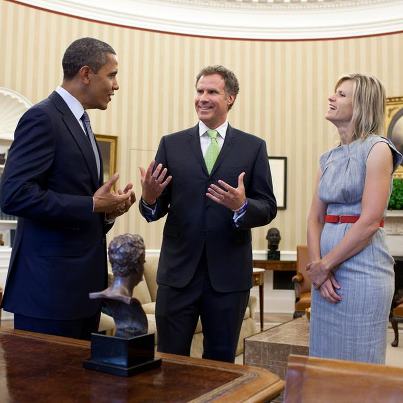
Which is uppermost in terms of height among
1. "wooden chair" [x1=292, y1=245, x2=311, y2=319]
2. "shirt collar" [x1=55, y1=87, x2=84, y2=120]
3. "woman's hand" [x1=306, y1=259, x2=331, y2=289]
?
"shirt collar" [x1=55, y1=87, x2=84, y2=120]

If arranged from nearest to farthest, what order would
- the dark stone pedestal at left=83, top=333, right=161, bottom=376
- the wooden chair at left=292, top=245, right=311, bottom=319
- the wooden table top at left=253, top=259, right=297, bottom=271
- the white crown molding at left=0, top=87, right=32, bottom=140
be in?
the dark stone pedestal at left=83, top=333, right=161, bottom=376
the wooden chair at left=292, top=245, right=311, bottom=319
the white crown molding at left=0, top=87, right=32, bottom=140
the wooden table top at left=253, top=259, right=297, bottom=271

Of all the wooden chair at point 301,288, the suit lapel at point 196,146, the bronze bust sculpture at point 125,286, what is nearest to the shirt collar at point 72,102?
the suit lapel at point 196,146

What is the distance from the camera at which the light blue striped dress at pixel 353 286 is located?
196cm

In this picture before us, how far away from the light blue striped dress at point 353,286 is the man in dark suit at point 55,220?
2.74 feet

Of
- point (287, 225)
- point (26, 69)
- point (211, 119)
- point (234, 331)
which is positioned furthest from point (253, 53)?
point (234, 331)

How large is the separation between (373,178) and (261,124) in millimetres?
6385

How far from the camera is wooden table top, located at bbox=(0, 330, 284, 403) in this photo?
3.47 feet

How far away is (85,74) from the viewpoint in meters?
2.08

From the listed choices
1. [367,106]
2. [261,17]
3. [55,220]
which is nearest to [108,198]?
[55,220]

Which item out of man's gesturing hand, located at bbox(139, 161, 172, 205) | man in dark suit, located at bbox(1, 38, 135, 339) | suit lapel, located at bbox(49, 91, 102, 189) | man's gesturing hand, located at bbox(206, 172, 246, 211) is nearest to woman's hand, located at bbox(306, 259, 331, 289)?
man's gesturing hand, located at bbox(206, 172, 246, 211)

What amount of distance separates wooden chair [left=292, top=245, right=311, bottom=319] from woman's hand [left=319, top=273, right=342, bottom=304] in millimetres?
3874

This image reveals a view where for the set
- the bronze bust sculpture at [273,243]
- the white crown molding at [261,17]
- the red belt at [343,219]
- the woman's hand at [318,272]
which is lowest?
the bronze bust sculpture at [273,243]

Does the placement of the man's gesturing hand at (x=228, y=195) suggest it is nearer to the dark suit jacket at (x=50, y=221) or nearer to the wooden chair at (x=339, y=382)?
the dark suit jacket at (x=50, y=221)

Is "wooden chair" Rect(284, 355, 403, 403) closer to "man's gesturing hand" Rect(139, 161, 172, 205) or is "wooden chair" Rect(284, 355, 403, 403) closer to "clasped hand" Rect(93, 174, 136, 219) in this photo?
"clasped hand" Rect(93, 174, 136, 219)
